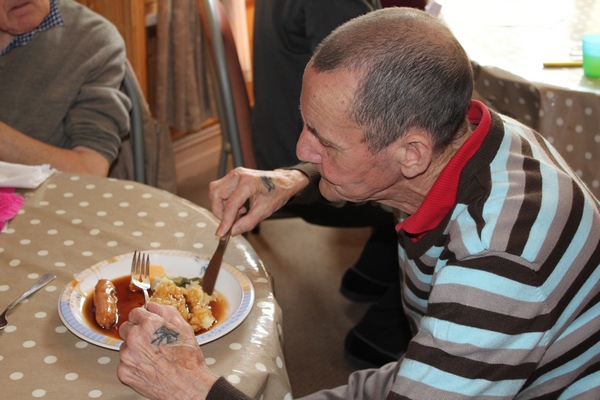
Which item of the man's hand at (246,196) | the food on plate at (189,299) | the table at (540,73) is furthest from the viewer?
the table at (540,73)

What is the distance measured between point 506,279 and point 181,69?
8.43ft

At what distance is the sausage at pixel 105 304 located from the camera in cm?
112

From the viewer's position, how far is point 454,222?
1.05 m

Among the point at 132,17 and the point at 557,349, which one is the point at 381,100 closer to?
the point at 557,349

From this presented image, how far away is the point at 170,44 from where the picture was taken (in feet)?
10.7

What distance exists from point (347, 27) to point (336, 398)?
67cm

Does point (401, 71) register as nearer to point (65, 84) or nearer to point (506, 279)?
point (506, 279)

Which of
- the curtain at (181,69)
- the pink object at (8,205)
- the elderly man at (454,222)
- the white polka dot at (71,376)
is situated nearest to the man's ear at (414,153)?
the elderly man at (454,222)

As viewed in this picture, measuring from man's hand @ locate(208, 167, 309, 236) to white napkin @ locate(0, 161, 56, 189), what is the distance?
0.38 meters

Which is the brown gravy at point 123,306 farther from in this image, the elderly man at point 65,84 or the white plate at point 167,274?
the elderly man at point 65,84

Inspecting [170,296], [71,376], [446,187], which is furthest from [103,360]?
[446,187]

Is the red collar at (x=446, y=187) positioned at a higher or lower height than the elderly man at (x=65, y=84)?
higher

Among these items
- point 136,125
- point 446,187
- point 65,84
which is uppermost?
point 446,187

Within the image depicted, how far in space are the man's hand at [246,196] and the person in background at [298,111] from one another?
2.11ft
